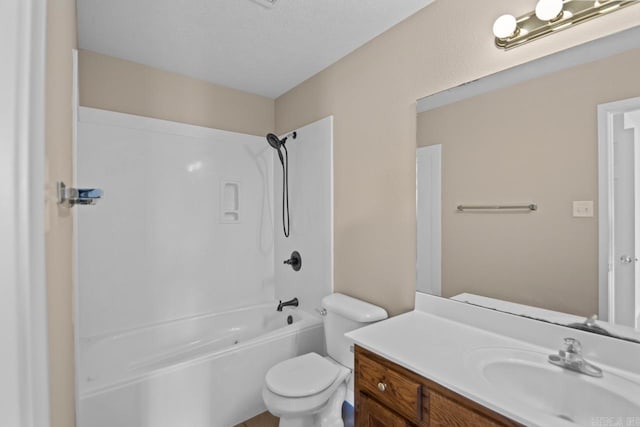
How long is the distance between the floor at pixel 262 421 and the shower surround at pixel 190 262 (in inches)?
1.8

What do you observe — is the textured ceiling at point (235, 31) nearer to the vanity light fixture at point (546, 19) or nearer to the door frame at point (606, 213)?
the vanity light fixture at point (546, 19)

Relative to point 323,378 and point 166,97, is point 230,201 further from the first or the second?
point 323,378

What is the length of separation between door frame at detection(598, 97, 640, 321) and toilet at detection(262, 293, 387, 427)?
99cm

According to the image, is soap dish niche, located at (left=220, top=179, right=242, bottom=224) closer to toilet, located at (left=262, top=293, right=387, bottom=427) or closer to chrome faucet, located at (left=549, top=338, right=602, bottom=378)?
toilet, located at (left=262, top=293, right=387, bottom=427)

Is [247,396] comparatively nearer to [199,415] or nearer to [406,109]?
[199,415]

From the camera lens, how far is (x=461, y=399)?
932 mm

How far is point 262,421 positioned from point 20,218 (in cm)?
208

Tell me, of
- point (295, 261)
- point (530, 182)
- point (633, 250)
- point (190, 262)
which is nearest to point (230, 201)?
point (190, 262)

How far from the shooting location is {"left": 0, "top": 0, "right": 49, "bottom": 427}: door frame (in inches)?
14.1

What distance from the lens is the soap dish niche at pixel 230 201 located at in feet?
8.72

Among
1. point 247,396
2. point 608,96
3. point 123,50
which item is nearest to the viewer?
point 608,96

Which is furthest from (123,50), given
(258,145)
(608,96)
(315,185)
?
(608,96)

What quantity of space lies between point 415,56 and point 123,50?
1.95m

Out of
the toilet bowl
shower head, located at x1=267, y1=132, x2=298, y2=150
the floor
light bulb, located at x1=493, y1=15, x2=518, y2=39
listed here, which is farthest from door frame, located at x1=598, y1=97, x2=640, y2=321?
shower head, located at x1=267, y1=132, x2=298, y2=150
